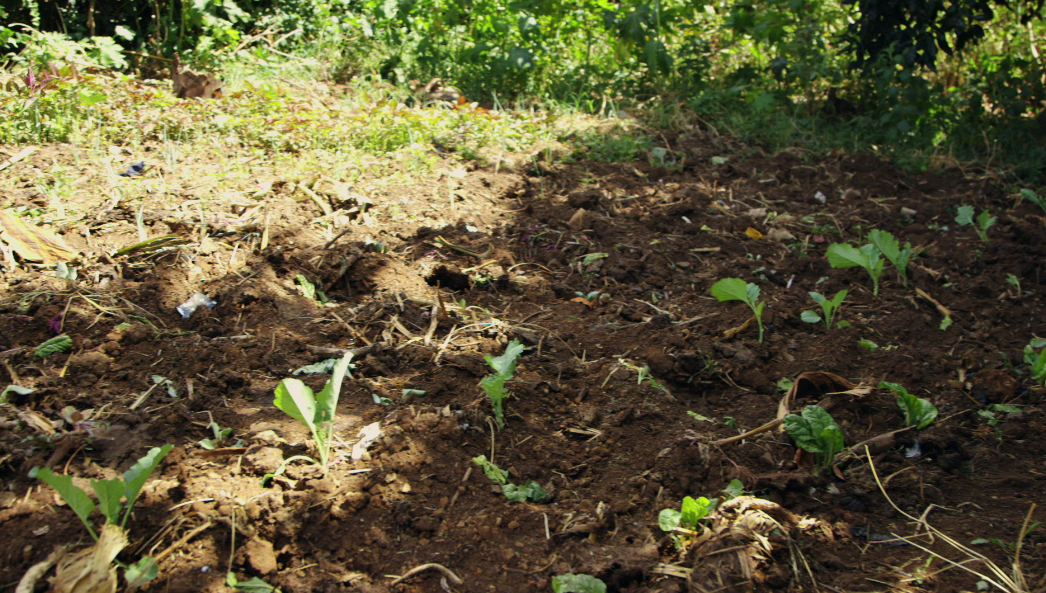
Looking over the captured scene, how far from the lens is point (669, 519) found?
1716mm

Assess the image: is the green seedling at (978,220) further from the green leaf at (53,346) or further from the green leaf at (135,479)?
the green leaf at (53,346)

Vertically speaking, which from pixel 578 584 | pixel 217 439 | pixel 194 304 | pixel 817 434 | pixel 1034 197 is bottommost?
pixel 194 304

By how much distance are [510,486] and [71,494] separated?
0.96 meters

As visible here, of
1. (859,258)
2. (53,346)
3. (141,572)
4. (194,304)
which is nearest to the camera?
(141,572)

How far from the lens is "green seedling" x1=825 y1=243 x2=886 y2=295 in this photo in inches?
116

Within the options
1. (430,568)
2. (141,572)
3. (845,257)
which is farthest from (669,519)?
(845,257)

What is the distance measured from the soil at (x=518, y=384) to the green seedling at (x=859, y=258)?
13 centimetres

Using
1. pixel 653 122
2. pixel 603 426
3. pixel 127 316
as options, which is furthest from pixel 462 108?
pixel 603 426

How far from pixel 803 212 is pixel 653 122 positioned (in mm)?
1519

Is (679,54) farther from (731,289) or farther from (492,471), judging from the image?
(492,471)

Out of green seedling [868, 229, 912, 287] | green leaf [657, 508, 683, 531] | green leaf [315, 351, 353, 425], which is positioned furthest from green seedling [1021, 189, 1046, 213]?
green leaf [315, 351, 353, 425]

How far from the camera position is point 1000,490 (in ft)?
6.19

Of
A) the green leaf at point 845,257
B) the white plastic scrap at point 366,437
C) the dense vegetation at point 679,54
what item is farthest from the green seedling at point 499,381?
the dense vegetation at point 679,54

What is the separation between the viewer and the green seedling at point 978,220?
3514 mm
